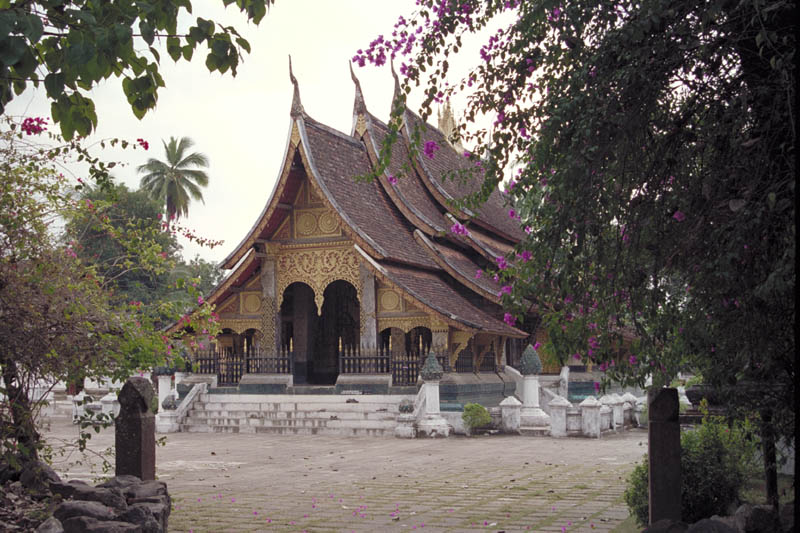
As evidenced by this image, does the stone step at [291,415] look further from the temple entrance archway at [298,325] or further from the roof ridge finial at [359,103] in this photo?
the roof ridge finial at [359,103]

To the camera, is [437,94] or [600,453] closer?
[437,94]

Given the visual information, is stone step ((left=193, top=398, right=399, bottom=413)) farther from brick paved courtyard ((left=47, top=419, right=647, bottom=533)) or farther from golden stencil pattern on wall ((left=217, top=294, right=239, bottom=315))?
golden stencil pattern on wall ((left=217, top=294, right=239, bottom=315))

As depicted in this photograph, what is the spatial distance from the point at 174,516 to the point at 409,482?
9.79 ft

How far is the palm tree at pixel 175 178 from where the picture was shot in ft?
159

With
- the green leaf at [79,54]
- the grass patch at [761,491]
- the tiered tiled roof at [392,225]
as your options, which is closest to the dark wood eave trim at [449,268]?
the tiered tiled roof at [392,225]

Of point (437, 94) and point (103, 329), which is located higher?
point (437, 94)

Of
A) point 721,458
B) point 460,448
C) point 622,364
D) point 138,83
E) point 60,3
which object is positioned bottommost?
point 460,448

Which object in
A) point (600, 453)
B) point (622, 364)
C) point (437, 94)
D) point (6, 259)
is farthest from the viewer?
point (600, 453)

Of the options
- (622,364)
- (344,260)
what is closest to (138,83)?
(622,364)

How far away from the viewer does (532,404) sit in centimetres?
1666

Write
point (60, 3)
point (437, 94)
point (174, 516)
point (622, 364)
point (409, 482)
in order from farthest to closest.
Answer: point (409, 482), point (174, 516), point (437, 94), point (622, 364), point (60, 3)

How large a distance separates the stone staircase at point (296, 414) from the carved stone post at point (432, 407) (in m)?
0.80

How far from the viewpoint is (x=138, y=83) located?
415 centimetres

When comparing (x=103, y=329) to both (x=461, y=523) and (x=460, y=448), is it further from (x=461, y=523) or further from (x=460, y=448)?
(x=460, y=448)
